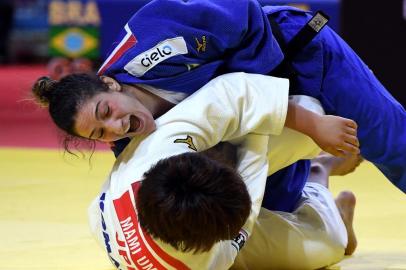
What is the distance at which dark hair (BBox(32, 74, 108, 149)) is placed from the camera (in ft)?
7.83

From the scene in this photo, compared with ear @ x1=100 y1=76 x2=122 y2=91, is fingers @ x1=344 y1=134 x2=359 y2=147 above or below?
above

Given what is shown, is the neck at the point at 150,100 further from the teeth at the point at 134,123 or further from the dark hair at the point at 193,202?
the dark hair at the point at 193,202

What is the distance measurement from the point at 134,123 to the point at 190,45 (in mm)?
278

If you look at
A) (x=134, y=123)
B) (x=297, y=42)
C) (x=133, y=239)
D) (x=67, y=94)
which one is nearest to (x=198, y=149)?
(x=134, y=123)

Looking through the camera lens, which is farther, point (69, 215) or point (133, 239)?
point (69, 215)

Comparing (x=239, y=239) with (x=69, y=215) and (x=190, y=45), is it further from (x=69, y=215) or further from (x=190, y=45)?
(x=69, y=215)

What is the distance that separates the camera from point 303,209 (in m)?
2.73

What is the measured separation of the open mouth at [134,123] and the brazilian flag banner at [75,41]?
692 centimetres

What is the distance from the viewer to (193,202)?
2010mm

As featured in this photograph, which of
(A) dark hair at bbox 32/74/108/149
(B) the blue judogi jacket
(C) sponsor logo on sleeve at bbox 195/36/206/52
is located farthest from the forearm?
(A) dark hair at bbox 32/74/108/149

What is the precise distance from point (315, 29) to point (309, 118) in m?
0.33

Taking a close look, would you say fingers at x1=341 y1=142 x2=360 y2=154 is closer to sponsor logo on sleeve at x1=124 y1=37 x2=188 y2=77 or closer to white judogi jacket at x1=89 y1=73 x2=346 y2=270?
white judogi jacket at x1=89 y1=73 x2=346 y2=270

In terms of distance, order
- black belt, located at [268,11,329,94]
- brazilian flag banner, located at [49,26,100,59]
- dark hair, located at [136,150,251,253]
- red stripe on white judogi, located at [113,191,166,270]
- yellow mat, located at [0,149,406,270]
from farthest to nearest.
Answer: brazilian flag banner, located at [49,26,100,59] → yellow mat, located at [0,149,406,270] → black belt, located at [268,11,329,94] → red stripe on white judogi, located at [113,191,166,270] → dark hair, located at [136,150,251,253]

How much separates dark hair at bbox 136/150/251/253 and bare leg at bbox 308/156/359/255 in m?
0.90
